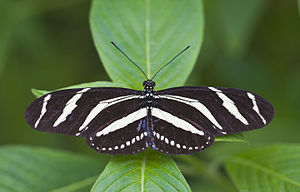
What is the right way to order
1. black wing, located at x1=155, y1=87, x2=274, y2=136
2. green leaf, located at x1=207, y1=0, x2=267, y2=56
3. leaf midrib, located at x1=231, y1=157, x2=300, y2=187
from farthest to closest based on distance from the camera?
green leaf, located at x1=207, y1=0, x2=267, y2=56 < leaf midrib, located at x1=231, y1=157, x2=300, y2=187 < black wing, located at x1=155, y1=87, x2=274, y2=136

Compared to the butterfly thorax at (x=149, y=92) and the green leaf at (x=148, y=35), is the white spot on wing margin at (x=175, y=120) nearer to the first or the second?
the butterfly thorax at (x=149, y=92)

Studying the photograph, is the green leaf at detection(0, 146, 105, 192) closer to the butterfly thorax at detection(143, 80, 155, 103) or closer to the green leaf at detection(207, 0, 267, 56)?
the butterfly thorax at detection(143, 80, 155, 103)

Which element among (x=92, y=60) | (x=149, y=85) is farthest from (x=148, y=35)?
(x=92, y=60)

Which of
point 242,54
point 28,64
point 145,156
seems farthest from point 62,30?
point 145,156

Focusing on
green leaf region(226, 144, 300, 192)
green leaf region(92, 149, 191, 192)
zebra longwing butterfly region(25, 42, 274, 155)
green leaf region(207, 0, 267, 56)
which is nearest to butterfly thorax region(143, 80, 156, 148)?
zebra longwing butterfly region(25, 42, 274, 155)

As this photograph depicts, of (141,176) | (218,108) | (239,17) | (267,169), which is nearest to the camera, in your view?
(141,176)

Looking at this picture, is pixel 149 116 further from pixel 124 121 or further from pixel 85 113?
pixel 85 113

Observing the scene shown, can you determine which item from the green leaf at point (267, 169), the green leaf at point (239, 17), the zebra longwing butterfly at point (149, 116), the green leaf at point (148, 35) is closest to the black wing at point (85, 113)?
the zebra longwing butterfly at point (149, 116)
